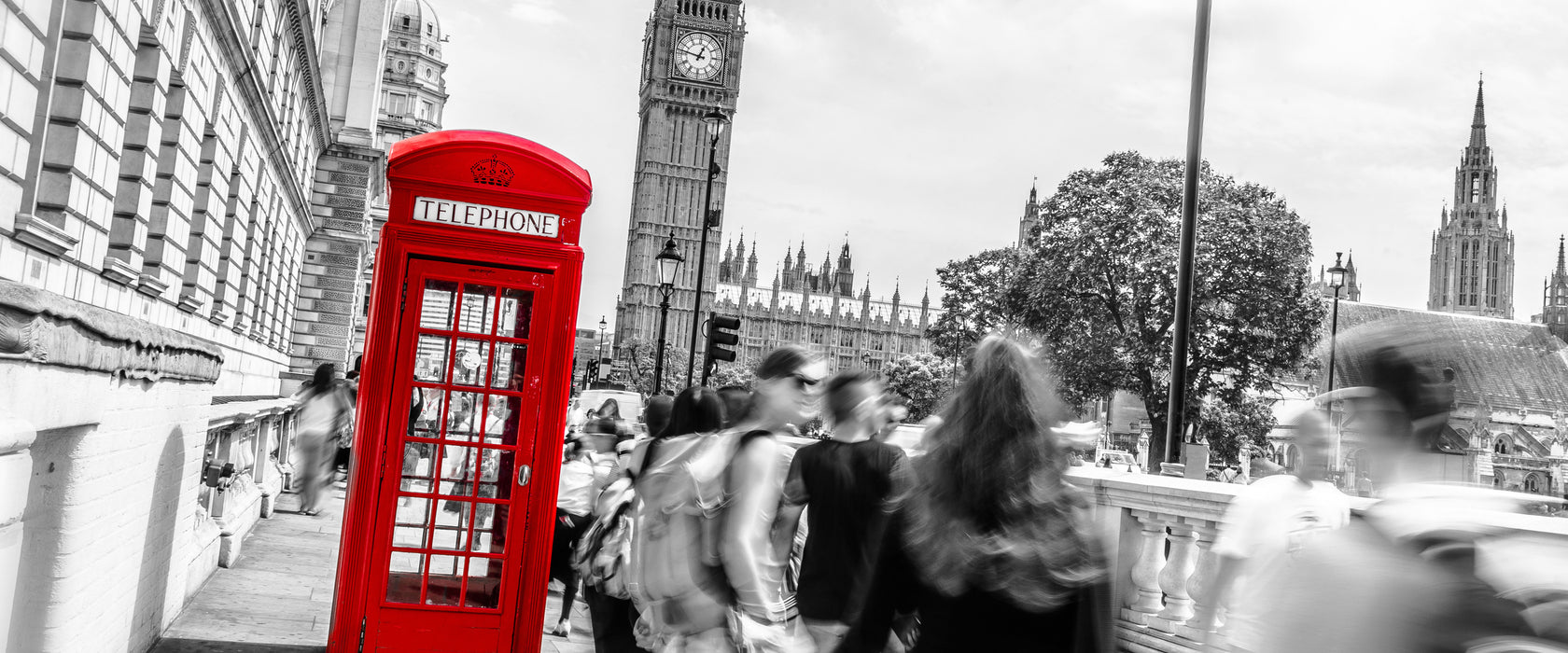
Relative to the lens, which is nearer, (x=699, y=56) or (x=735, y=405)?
(x=735, y=405)

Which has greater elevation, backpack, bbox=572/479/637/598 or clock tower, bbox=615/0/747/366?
clock tower, bbox=615/0/747/366

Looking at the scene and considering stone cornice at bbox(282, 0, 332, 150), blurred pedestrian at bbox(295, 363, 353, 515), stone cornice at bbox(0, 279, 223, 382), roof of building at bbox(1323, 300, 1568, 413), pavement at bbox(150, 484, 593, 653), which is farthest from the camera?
roof of building at bbox(1323, 300, 1568, 413)

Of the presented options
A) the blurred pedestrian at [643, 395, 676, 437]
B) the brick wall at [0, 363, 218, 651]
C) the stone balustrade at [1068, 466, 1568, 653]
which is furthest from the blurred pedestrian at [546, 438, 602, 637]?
the stone balustrade at [1068, 466, 1568, 653]

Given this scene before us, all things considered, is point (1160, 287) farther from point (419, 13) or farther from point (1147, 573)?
point (419, 13)

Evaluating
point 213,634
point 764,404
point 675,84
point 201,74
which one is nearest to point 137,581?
point 213,634

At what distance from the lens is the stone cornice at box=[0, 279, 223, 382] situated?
3.25 meters

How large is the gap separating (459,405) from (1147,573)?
389 cm

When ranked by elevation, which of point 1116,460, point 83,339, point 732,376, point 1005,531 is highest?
point 732,376

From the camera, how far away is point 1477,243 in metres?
118

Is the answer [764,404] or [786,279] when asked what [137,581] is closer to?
[764,404]

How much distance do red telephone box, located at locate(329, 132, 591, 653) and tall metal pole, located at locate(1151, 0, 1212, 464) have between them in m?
4.64

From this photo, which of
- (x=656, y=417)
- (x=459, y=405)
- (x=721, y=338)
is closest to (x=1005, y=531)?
(x=656, y=417)

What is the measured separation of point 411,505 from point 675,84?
354ft

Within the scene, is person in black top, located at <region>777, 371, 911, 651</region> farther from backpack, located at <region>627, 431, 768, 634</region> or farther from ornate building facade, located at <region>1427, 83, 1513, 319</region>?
ornate building facade, located at <region>1427, 83, 1513, 319</region>
